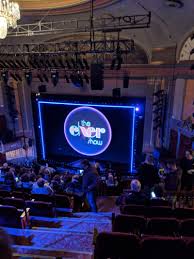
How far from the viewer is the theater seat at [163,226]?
3.44 metres

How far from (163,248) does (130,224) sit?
0.86 metres

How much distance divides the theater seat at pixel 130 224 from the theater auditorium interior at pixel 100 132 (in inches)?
0.6

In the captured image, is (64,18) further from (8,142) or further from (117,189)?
(8,142)

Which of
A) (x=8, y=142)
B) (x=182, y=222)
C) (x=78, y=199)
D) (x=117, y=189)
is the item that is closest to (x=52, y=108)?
(x=8, y=142)

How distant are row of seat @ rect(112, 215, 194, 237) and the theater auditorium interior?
0.02m

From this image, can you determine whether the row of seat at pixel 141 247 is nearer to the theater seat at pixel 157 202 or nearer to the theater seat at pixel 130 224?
the theater seat at pixel 130 224

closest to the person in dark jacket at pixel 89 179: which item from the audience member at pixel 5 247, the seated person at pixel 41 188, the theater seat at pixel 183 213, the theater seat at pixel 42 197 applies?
the seated person at pixel 41 188

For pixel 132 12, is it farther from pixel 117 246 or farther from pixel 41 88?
pixel 117 246

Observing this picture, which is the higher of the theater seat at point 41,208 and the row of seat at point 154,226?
the row of seat at point 154,226

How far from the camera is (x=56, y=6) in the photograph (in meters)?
7.93

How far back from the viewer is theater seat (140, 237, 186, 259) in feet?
8.96

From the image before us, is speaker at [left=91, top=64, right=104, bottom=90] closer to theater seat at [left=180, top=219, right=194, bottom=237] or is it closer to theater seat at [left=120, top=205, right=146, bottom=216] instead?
theater seat at [left=120, top=205, right=146, bottom=216]

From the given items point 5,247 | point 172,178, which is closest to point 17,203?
point 172,178

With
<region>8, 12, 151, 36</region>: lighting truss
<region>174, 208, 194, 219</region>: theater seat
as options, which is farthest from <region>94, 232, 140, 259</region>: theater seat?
<region>8, 12, 151, 36</region>: lighting truss
